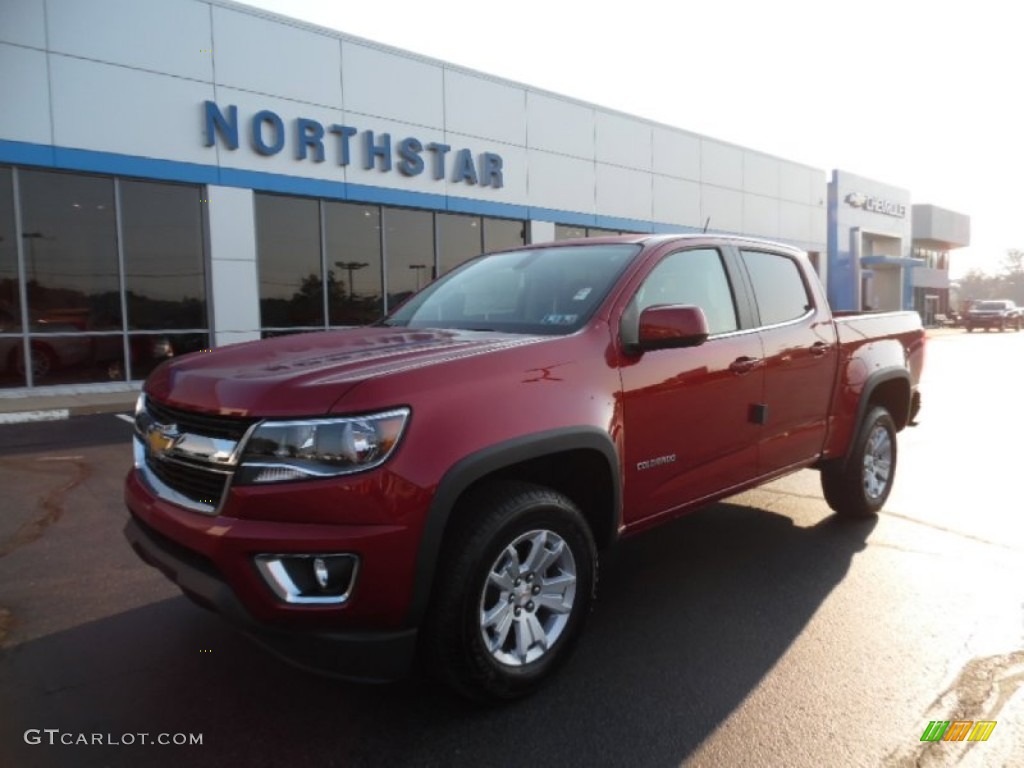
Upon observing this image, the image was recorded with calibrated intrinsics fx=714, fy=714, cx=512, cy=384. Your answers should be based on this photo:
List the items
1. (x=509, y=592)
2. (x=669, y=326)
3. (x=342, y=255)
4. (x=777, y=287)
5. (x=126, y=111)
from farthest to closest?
(x=342, y=255) < (x=126, y=111) < (x=777, y=287) < (x=669, y=326) < (x=509, y=592)

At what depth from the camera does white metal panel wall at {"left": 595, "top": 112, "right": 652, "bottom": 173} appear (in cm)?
1905

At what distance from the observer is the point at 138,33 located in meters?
11.6

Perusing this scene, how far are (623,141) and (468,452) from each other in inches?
745

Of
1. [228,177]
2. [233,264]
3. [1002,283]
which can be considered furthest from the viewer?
[1002,283]

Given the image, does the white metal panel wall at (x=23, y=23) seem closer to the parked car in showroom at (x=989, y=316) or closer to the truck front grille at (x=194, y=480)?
the truck front grille at (x=194, y=480)

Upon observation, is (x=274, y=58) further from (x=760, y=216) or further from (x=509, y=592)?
(x=760, y=216)

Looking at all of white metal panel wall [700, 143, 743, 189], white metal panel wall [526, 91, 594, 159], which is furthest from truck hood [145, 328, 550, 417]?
white metal panel wall [700, 143, 743, 189]

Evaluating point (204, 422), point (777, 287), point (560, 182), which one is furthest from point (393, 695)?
point (560, 182)

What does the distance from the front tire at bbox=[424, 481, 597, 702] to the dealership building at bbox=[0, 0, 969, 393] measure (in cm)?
1138

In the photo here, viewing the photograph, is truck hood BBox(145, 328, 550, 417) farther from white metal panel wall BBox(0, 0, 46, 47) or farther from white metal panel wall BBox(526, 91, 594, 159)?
white metal panel wall BBox(526, 91, 594, 159)

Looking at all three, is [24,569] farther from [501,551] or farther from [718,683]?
[718,683]

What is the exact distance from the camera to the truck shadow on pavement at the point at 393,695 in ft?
7.83

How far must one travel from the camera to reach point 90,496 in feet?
18.6

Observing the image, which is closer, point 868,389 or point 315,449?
point 315,449
